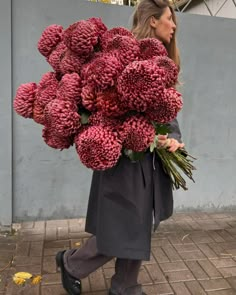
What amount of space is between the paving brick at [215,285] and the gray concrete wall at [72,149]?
4.34 feet

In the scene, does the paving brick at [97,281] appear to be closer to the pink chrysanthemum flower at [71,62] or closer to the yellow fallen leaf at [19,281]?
the yellow fallen leaf at [19,281]

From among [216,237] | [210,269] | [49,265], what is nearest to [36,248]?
[49,265]

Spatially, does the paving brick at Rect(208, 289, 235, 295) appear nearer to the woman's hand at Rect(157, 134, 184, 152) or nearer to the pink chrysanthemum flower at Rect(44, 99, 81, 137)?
the woman's hand at Rect(157, 134, 184, 152)

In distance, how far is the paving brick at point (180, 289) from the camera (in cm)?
259

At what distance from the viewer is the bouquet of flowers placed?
1.55 m

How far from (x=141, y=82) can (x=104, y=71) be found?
6.6 inches

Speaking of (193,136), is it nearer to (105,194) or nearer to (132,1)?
(132,1)

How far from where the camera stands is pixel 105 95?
1.62 m

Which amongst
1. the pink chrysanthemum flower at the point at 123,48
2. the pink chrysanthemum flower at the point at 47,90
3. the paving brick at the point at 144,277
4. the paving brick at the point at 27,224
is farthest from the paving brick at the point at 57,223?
the pink chrysanthemum flower at the point at 123,48

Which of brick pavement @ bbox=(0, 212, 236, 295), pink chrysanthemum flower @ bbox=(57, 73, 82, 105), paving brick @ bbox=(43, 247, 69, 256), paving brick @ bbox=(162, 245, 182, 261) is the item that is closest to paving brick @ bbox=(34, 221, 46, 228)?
brick pavement @ bbox=(0, 212, 236, 295)

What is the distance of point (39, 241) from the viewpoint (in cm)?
333

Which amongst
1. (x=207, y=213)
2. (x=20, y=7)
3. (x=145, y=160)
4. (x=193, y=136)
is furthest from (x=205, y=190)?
(x=20, y=7)

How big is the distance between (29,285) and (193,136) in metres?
2.17

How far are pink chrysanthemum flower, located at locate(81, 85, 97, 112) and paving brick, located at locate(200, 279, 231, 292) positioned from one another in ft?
5.58
